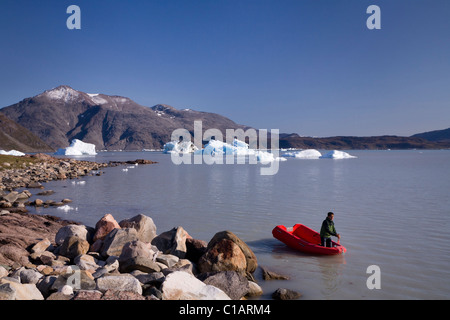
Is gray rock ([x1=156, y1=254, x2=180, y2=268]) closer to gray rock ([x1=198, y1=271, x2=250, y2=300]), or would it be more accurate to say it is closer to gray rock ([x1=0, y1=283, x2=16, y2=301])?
gray rock ([x1=198, y1=271, x2=250, y2=300])

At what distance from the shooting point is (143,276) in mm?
5719

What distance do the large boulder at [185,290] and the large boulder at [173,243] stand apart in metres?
2.35

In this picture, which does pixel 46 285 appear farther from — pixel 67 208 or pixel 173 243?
pixel 67 208

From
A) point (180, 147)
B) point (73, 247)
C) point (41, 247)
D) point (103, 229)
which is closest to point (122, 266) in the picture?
point (73, 247)

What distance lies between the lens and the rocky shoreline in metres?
5.11

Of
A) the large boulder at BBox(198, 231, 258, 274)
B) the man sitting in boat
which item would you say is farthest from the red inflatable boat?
the large boulder at BBox(198, 231, 258, 274)

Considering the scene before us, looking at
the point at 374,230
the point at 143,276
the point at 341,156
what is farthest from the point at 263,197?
the point at 341,156

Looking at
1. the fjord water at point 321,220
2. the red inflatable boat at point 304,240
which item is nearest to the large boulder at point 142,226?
the fjord water at point 321,220

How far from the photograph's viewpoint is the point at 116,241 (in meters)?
7.38

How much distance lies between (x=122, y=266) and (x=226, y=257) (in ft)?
7.52

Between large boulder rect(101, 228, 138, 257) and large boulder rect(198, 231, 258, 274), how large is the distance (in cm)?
188
